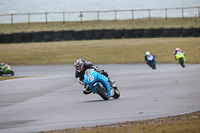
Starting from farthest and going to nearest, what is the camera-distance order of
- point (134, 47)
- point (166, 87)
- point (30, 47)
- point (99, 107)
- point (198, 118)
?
point (30, 47) < point (134, 47) < point (166, 87) < point (99, 107) < point (198, 118)

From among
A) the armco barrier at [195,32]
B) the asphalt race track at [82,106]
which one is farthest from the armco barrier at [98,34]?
the asphalt race track at [82,106]

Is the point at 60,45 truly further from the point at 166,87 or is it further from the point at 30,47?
the point at 166,87

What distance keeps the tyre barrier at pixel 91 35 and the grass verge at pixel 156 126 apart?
3214 centimetres

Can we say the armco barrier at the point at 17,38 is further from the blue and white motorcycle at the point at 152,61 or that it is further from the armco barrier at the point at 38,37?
the blue and white motorcycle at the point at 152,61

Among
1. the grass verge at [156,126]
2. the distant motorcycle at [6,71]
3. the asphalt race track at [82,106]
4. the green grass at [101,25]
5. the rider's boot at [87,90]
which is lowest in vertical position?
the distant motorcycle at [6,71]

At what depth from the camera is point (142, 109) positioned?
32.1ft

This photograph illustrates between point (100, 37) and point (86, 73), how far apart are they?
99.2ft

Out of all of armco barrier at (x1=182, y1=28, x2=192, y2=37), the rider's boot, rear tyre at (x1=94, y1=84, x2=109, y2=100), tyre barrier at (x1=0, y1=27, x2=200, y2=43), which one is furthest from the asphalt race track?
tyre barrier at (x1=0, y1=27, x2=200, y2=43)

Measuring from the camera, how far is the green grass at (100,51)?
109 ft

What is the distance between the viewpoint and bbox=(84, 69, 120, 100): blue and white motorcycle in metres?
11.4

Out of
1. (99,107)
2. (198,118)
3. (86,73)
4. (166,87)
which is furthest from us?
(166,87)

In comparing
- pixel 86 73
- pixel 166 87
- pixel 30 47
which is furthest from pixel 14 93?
pixel 30 47

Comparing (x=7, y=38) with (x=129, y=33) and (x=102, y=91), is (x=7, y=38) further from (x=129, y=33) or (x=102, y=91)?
(x=102, y=91)

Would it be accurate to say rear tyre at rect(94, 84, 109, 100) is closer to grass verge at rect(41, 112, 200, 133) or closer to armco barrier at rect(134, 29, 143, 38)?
grass verge at rect(41, 112, 200, 133)
